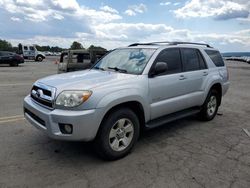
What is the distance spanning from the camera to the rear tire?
6176mm

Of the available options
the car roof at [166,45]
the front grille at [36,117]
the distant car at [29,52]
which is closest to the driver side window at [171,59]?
the car roof at [166,45]

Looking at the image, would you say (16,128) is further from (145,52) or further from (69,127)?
(145,52)

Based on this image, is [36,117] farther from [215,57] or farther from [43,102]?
[215,57]

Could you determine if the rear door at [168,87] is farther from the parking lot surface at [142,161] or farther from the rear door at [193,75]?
the parking lot surface at [142,161]

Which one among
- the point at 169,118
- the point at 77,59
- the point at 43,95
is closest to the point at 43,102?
the point at 43,95

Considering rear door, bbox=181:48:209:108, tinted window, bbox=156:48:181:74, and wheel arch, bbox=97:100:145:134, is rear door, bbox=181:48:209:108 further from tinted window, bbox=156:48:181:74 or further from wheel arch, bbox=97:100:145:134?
wheel arch, bbox=97:100:145:134

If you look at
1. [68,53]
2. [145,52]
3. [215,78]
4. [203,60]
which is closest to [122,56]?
[145,52]

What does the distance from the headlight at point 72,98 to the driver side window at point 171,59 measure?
5.57ft

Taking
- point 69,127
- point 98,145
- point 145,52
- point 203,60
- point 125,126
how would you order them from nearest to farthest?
point 69,127 < point 98,145 < point 125,126 < point 145,52 < point 203,60

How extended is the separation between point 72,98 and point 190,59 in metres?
3.07

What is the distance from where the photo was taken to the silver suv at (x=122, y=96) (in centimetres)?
367

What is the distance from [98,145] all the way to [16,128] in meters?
2.44

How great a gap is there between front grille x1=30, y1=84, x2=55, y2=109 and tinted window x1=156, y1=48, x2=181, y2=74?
79.2 inches

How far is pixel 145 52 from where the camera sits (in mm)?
4980
